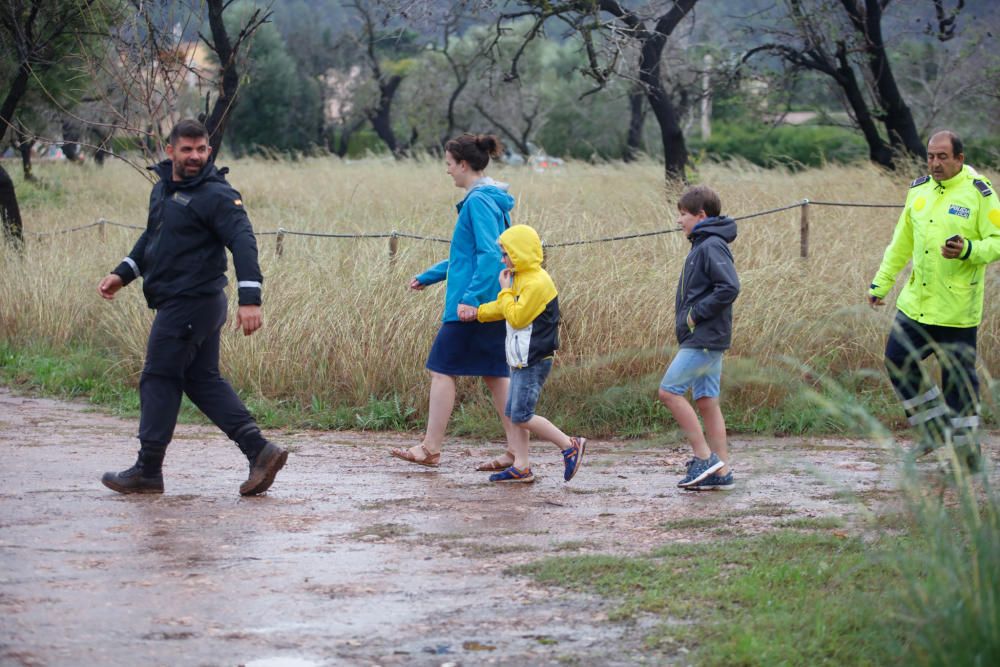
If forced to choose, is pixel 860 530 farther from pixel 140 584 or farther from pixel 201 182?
pixel 201 182

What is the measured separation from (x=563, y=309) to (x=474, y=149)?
2463mm

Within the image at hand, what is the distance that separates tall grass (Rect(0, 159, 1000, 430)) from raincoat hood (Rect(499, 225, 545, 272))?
70 centimetres

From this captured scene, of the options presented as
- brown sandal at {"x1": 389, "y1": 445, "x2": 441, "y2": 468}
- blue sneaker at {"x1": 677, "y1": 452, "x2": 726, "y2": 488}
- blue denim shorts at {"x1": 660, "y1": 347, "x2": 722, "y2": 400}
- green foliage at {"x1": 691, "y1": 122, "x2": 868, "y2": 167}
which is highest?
green foliage at {"x1": 691, "y1": 122, "x2": 868, "y2": 167}

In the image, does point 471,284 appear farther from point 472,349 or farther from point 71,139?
point 71,139

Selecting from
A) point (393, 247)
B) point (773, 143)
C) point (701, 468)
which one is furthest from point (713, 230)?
point (773, 143)

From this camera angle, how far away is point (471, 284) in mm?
6539

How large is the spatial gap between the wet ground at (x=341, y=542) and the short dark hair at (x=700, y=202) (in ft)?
4.47

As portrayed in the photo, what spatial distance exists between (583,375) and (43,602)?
4681 millimetres

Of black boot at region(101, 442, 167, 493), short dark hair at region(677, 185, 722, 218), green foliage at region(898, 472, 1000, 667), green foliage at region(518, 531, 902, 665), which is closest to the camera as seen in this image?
green foliage at region(898, 472, 1000, 667)

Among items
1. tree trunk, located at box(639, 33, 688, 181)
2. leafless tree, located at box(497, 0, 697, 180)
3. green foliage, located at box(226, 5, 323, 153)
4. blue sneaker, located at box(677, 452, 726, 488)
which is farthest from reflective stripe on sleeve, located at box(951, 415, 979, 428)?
green foliage, located at box(226, 5, 323, 153)

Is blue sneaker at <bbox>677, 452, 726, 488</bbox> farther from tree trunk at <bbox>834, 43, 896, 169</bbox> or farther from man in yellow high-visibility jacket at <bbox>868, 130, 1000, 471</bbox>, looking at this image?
tree trunk at <bbox>834, 43, 896, 169</bbox>

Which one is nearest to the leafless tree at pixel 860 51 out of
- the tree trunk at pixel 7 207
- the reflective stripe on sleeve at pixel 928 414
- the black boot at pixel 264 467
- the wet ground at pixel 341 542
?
the tree trunk at pixel 7 207

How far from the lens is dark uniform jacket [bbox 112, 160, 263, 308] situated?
18.6 feet

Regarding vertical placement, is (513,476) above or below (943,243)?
below
